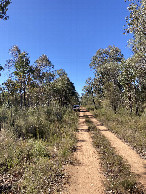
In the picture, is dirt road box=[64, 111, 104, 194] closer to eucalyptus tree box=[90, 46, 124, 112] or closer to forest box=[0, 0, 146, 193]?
forest box=[0, 0, 146, 193]

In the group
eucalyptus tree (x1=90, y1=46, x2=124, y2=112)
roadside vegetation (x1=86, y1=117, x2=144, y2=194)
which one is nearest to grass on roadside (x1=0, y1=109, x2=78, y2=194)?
roadside vegetation (x1=86, y1=117, x2=144, y2=194)

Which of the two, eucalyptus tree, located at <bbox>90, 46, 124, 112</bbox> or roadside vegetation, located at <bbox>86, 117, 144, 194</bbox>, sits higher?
eucalyptus tree, located at <bbox>90, 46, 124, 112</bbox>

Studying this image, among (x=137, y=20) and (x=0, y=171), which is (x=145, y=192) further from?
(x=137, y=20)

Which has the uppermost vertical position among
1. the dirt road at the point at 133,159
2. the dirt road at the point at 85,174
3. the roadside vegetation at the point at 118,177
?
the roadside vegetation at the point at 118,177

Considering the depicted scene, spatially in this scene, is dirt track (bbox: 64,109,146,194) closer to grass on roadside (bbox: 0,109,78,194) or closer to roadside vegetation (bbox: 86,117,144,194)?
roadside vegetation (bbox: 86,117,144,194)

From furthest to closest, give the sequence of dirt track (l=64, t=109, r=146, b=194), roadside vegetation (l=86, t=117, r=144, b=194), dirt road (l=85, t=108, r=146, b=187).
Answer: dirt road (l=85, t=108, r=146, b=187) < dirt track (l=64, t=109, r=146, b=194) < roadside vegetation (l=86, t=117, r=144, b=194)

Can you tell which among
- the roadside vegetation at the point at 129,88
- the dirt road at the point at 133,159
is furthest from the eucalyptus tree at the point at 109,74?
the dirt road at the point at 133,159

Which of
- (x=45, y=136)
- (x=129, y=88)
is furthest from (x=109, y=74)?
(x=45, y=136)

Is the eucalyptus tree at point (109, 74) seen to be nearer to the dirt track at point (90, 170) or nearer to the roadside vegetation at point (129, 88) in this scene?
the roadside vegetation at point (129, 88)

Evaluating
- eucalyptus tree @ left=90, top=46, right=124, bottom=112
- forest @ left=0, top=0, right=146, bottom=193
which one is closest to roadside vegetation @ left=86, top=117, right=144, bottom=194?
forest @ left=0, top=0, right=146, bottom=193

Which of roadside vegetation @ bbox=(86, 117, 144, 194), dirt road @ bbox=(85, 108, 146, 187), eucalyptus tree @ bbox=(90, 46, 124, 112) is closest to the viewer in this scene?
roadside vegetation @ bbox=(86, 117, 144, 194)

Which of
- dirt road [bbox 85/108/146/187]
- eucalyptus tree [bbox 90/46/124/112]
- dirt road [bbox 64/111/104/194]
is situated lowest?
A: dirt road [bbox 64/111/104/194]

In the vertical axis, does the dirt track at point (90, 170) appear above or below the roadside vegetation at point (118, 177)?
below

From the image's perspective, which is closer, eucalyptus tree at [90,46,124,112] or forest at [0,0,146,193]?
forest at [0,0,146,193]
